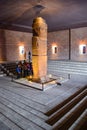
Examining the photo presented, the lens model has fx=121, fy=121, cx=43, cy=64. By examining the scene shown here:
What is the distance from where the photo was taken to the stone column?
6.70 m

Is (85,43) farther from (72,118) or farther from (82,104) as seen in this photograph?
(72,118)

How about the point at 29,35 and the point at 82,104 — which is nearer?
the point at 82,104

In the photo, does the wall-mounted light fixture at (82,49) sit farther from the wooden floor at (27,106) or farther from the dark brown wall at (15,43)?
the wooden floor at (27,106)

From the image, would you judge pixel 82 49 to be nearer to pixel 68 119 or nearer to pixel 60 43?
pixel 60 43

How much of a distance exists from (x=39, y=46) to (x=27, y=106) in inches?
141

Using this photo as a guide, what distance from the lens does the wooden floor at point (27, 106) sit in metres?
3.21

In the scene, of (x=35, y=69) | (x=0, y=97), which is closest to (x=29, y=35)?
(x=35, y=69)

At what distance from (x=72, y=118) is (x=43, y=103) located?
1.49 meters

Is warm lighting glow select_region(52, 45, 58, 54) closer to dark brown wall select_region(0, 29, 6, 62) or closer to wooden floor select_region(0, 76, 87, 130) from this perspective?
dark brown wall select_region(0, 29, 6, 62)

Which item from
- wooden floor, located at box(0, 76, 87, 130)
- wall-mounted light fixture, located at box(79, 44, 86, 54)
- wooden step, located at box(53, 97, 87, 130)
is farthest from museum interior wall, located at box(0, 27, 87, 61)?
wooden step, located at box(53, 97, 87, 130)

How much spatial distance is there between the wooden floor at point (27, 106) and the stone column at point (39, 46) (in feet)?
4.18

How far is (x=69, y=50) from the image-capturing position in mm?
13188

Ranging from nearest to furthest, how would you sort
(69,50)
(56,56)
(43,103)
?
(43,103), (69,50), (56,56)

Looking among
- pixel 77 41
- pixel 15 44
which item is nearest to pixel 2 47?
pixel 15 44
